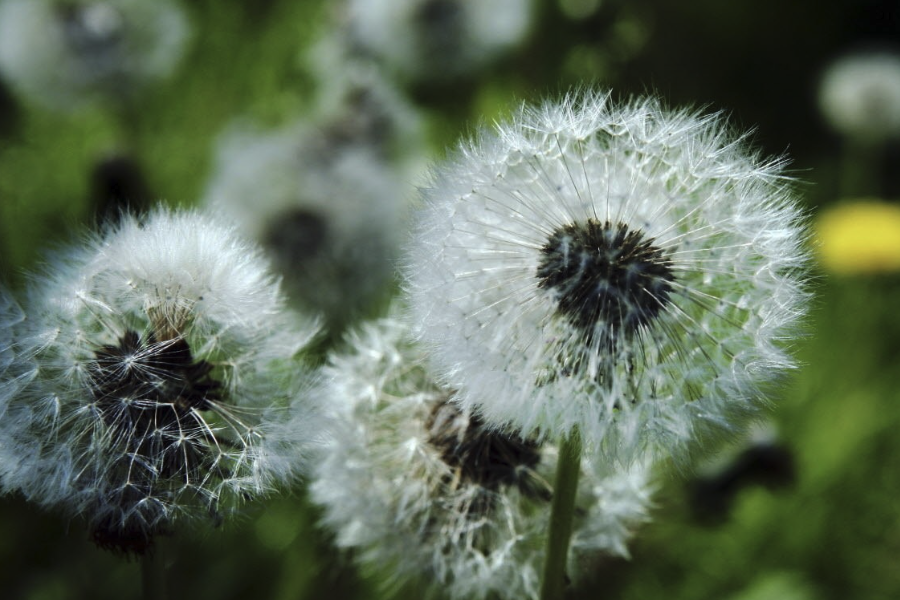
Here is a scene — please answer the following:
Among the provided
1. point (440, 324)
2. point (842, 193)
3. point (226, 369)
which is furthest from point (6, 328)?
point (842, 193)

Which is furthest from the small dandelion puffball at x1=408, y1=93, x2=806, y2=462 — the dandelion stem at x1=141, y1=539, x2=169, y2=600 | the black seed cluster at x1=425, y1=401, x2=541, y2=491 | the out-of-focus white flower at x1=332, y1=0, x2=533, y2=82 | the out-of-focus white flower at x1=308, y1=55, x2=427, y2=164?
the out-of-focus white flower at x1=332, y1=0, x2=533, y2=82

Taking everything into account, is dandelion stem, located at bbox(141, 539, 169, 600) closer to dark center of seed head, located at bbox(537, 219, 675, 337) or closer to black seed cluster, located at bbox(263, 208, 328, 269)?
dark center of seed head, located at bbox(537, 219, 675, 337)

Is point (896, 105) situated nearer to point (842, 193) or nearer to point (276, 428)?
point (842, 193)

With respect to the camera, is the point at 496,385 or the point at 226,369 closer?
the point at 496,385

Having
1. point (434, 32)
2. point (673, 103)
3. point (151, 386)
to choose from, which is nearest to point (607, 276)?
point (151, 386)

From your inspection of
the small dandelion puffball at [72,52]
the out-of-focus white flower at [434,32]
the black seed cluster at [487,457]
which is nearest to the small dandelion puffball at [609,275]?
the black seed cluster at [487,457]

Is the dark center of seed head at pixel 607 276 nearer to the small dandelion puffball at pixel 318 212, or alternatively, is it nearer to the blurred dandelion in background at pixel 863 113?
the small dandelion puffball at pixel 318 212
